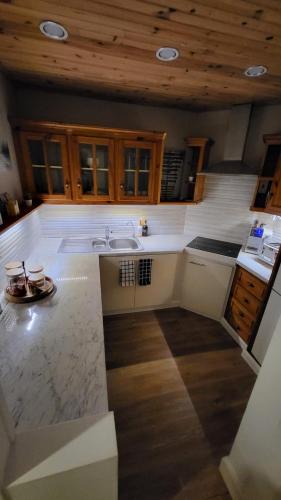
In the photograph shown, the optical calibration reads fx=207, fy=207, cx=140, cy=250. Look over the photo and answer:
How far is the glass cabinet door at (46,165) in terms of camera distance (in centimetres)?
194

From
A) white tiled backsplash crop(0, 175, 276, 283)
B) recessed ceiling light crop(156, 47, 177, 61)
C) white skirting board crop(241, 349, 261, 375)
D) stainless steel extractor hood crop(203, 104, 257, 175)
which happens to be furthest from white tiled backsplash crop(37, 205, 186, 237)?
white skirting board crop(241, 349, 261, 375)

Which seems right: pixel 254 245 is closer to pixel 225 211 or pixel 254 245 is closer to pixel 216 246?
pixel 216 246

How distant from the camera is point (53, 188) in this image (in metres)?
2.14

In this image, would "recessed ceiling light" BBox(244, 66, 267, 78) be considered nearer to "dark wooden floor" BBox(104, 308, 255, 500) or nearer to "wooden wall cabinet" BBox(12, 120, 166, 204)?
"wooden wall cabinet" BBox(12, 120, 166, 204)

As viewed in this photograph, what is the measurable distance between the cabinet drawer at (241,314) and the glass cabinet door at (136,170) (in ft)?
4.97

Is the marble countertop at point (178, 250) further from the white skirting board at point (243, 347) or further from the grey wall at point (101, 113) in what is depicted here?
the grey wall at point (101, 113)

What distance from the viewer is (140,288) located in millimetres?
2467

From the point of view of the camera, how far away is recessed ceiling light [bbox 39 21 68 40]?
3.49ft

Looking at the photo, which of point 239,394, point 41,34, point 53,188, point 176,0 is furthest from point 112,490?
point 53,188

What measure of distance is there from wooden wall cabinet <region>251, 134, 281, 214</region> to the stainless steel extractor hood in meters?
0.14

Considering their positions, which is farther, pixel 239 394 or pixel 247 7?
pixel 239 394

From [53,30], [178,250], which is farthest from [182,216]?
[53,30]

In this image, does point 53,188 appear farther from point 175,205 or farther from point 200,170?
point 200,170

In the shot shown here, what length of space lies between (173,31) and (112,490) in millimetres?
1909
